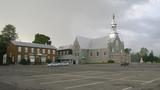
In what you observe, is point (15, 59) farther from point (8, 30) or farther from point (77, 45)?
point (77, 45)

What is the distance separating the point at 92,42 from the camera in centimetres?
11881

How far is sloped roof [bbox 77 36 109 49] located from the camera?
4373 inches

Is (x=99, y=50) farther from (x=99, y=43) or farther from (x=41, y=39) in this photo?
(x=41, y=39)

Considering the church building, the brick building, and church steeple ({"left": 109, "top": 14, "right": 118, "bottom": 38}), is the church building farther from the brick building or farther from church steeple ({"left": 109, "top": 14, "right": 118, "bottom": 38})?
the brick building

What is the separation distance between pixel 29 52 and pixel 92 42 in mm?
34539

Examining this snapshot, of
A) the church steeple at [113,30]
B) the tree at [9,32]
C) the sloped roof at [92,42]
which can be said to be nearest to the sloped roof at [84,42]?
the sloped roof at [92,42]

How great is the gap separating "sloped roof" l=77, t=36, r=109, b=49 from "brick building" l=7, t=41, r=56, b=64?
16827 mm

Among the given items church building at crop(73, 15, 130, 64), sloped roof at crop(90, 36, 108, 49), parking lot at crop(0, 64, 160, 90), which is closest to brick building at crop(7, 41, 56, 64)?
church building at crop(73, 15, 130, 64)

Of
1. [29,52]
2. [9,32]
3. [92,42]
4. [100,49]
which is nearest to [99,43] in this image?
[100,49]

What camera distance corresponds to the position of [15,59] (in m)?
91.4

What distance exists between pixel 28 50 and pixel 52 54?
1237 centimetres

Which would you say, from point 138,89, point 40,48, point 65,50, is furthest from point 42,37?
point 138,89

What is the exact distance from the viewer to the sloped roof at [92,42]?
111m

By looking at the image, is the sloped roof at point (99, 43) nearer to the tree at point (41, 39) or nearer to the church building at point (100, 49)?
the church building at point (100, 49)
